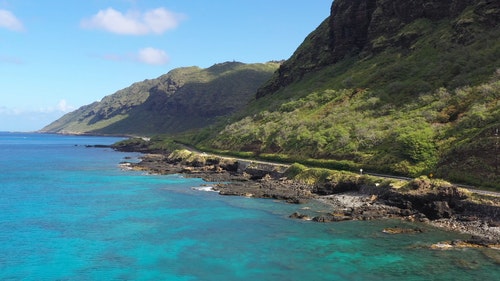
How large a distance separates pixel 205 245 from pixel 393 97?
73866mm

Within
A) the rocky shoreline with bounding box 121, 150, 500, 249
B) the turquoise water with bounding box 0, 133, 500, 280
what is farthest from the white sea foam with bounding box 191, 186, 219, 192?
the turquoise water with bounding box 0, 133, 500, 280

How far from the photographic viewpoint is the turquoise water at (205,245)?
107 feet

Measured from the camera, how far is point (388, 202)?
52938 mm

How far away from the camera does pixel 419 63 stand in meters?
111

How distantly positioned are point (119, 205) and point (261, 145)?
50794 millimetres

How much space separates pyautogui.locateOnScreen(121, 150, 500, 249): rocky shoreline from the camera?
42375 mm

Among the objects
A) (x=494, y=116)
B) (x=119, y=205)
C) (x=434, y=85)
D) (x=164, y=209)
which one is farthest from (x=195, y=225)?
(x=434, y=85)

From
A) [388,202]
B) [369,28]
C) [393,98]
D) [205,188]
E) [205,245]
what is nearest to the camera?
[205,245]

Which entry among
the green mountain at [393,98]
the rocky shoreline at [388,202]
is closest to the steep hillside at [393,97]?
the green mountain at [393,98]

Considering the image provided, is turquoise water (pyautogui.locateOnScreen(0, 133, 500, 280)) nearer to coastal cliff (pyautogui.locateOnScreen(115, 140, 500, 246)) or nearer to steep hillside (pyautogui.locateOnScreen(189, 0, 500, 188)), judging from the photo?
coastal cliff (pyautogui.locateOnScreen(115, 140, 500, 246))

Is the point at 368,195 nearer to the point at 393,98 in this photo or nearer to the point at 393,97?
the point at 393,98

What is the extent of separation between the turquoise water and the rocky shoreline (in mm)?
2223

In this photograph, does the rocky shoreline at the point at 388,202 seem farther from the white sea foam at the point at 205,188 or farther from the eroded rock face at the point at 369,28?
the eroded rock face at the point at 369,28

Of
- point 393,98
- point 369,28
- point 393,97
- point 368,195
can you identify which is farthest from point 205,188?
point 369,28
